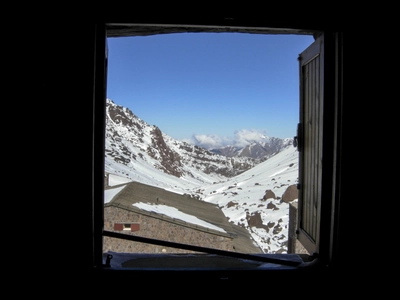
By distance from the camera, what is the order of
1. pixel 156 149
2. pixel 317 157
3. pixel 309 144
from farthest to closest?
pixel 156 149 < pixel 309 144 < pixel 317 157

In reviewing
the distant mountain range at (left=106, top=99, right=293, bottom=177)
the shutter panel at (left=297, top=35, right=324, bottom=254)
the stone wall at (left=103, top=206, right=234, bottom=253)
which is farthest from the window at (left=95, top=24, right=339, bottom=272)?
the distant mountain range at (left=106, top=99, right=293, bottom=177)

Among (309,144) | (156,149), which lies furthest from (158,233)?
(156,149)

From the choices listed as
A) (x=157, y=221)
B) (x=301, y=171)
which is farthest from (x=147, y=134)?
(x=301, y=171)

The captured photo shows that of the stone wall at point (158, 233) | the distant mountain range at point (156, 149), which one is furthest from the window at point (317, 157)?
the distant mountain range at point (156, 149)

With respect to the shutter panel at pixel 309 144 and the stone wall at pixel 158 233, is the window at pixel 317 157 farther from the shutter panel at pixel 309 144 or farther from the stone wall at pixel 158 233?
the stone wall at pixel 158 233

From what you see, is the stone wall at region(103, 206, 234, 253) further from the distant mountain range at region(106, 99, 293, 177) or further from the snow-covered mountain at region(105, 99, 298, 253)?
the distant mountain range at region(106, 99, 293, 177)

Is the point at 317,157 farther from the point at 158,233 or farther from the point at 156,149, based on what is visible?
the point at 156,149
